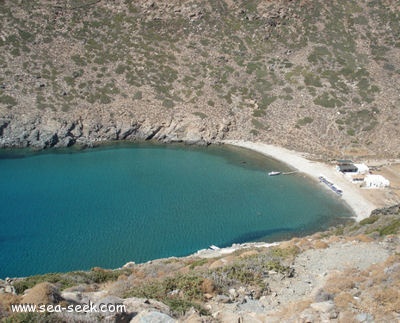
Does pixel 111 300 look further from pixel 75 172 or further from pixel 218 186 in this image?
pixel 75 172

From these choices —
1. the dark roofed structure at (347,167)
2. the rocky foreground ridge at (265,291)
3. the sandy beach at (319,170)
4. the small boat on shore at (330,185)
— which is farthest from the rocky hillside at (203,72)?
the rocky foreground ridge at (265,291)

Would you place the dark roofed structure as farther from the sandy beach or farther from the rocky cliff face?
the rocky cliff face

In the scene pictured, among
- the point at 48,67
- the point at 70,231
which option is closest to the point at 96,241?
the point at 70,231

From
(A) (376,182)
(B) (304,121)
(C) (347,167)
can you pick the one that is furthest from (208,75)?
(A) (376,182)

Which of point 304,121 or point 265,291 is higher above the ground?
point 304,121

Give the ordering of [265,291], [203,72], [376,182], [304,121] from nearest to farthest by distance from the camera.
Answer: [265,291] < [376,182] < [304,121] < [203,72]

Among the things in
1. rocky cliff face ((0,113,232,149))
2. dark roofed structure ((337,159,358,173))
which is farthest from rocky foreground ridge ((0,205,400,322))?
rocky cliff face ((0,113,232,149))

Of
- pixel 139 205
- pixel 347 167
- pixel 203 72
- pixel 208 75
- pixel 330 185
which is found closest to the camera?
pixel 139 205

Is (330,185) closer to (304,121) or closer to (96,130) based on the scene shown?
(304,121)
